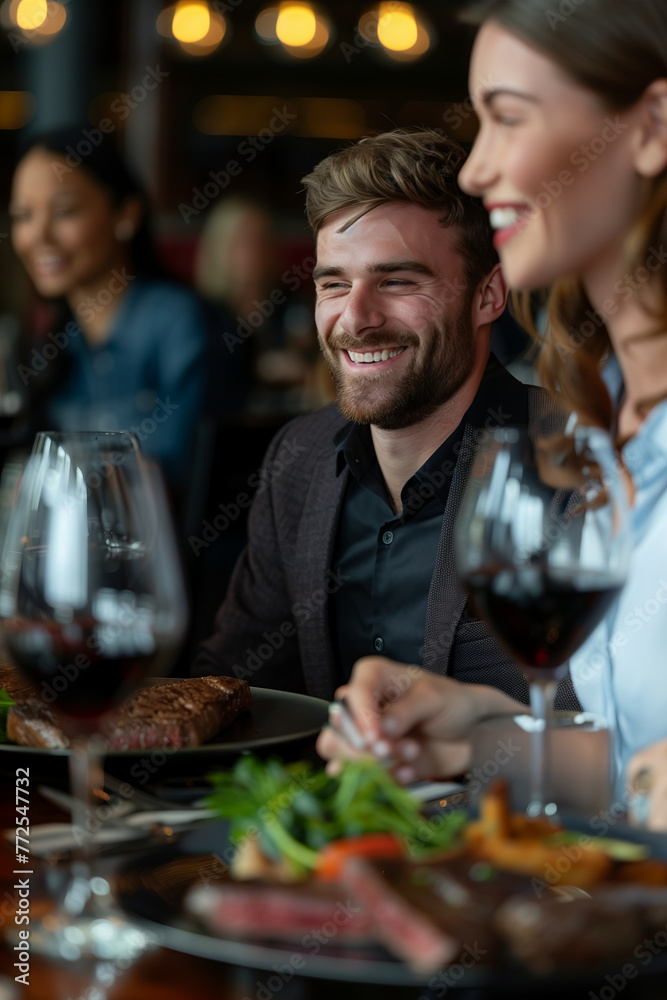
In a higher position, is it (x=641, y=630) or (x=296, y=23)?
(x=296, y=23)

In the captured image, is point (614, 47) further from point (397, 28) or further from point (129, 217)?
point (397, 28)

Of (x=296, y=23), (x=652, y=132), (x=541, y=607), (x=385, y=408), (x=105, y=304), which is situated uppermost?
(x=296, y=23)

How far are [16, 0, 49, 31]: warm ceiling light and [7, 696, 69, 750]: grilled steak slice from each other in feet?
19.7

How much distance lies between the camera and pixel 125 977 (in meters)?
0.63

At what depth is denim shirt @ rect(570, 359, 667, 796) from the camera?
3.80ft

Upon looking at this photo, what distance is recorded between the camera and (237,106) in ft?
33.2

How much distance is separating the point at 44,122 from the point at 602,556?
657 centimetres

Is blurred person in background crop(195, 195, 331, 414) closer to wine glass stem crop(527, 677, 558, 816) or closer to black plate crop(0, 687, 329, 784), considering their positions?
black plate crop(0, 687, 329, 784)

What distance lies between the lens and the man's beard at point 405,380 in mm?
1857

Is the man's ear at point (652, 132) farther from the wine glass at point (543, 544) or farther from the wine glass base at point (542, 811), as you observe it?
the wine glass base at point (542, 811)

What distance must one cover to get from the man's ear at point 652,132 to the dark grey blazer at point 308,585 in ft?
2.03

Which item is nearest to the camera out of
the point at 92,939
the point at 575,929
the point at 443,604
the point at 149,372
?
the point at 575,929

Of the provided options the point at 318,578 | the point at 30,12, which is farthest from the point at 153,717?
the point at 30,12

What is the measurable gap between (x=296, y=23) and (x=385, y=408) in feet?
18.3
